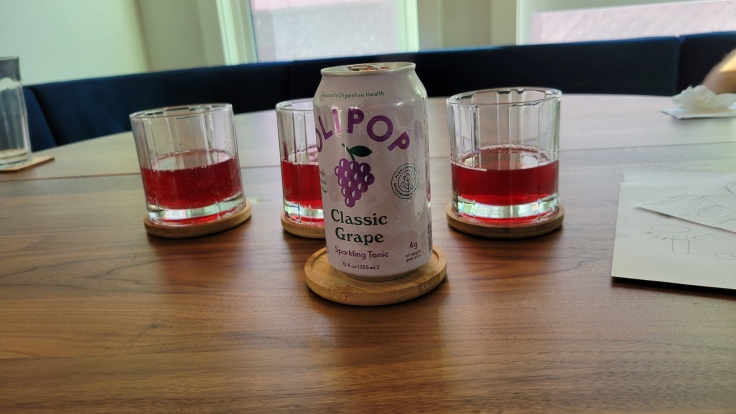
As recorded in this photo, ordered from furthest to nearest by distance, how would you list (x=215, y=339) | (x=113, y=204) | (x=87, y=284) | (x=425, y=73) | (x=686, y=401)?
(x=425, y=73) → (x=113, y=204) → (x=87, y=284) → (x=215, y=339) → (x=686, y=401)

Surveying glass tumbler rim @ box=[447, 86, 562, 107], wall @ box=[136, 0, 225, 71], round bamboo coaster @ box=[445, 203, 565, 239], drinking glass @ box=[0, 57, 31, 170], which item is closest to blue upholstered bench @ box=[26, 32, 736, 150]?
wall @ box=[136, 0, 225, 71]

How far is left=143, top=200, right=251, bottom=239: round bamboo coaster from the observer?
71 cm

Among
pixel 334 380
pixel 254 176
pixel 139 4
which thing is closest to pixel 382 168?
pixel 334 380

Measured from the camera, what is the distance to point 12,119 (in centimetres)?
123

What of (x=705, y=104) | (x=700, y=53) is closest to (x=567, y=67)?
(x=700, y=53)

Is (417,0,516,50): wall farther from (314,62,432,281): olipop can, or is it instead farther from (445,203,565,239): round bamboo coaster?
(314,62,432,281): olipop can

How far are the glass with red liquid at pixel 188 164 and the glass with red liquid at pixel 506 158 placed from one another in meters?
0.30

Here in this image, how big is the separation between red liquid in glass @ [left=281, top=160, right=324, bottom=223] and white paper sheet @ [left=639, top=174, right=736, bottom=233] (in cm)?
40

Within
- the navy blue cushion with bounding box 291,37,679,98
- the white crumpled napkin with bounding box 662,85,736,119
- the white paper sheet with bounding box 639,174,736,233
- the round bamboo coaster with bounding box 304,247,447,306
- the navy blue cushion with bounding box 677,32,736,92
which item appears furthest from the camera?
the navy blue cushion with bounding box 291,37,679,98

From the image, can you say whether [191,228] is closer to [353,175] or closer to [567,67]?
[353,175]

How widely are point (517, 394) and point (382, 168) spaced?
202mm

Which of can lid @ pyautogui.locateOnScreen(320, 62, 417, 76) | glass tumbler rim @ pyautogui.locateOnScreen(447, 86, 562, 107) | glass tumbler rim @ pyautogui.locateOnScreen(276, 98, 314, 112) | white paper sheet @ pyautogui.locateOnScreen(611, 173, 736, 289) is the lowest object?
white paper sheet @ pyautogui.locateOnScreen(611, 173, 736, 289)

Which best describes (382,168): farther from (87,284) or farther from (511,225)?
(87,284)

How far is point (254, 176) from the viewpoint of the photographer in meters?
1.02
